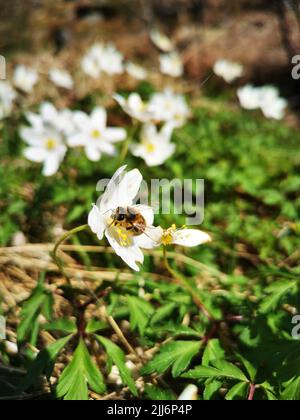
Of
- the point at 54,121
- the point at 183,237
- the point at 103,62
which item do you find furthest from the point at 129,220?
the point at 103,62

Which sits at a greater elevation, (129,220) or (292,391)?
(129,220)

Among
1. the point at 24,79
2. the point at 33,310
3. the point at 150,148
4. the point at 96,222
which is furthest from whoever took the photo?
the point at 24,79

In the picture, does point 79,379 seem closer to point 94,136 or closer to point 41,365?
point 41,365

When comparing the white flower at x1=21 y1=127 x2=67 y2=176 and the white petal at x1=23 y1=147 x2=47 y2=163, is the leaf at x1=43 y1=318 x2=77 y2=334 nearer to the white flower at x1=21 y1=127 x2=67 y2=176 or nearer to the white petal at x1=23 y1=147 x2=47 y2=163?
the white flower at x1=21 y1=127 x2=67 y2=176

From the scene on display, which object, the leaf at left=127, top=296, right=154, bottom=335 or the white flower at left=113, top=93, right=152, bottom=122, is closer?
the leaf at left=127, top=296, right=154, bottom=335

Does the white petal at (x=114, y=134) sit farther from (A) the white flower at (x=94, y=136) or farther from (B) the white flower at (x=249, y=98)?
(B) the white flower at (x=249, y=98)

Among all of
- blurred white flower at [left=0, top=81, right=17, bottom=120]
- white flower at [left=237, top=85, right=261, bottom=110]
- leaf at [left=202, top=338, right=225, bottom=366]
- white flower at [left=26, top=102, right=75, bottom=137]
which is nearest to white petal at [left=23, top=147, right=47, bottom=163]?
white flower at [left=26, top=102, right=75, bottom=137]
